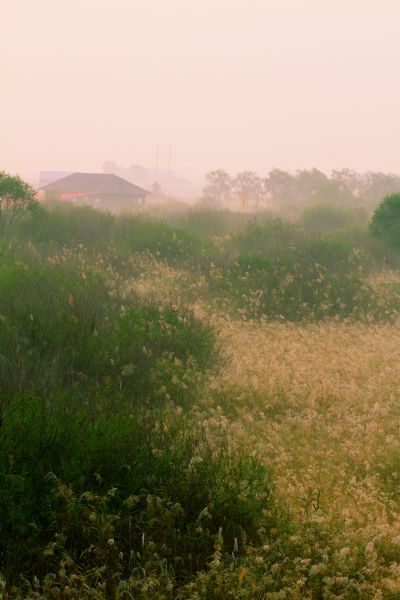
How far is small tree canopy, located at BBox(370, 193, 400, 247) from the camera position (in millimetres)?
19500

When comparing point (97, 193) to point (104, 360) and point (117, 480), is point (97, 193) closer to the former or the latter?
point (104, 360)

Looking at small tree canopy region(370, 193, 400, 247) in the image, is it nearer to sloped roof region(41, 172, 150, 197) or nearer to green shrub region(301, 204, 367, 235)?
green shrub region(301, 204, 367, 235)

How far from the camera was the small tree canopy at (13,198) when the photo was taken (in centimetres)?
1758

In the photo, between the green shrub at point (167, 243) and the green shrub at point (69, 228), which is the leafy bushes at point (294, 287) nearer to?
the green shrub at point (167, 243)

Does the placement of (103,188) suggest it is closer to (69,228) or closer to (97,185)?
(97,185)

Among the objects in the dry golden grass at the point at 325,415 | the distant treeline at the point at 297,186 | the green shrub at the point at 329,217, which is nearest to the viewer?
the dry golden grass at the point at 325,415

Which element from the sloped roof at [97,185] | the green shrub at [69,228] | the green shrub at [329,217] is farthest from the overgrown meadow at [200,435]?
the sloped roof at [97,185]

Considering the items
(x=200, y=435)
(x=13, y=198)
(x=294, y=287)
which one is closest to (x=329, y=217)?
(x=294, y=287)

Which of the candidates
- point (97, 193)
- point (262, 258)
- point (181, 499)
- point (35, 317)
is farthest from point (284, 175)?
point (181, 499)

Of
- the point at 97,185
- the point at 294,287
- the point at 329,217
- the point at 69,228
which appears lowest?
the point at 294,287

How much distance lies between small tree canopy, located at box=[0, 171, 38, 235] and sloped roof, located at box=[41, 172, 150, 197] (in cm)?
3280

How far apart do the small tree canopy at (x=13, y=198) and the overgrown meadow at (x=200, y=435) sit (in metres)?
3.04

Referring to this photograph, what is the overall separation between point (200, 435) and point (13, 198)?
14.0m

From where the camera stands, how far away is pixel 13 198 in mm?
17797
